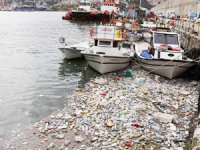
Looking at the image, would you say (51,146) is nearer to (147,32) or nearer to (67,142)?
(67,142)

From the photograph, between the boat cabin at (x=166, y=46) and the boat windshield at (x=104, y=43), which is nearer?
the boat cabin at (x=166, y=46)

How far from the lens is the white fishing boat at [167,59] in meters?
17.0

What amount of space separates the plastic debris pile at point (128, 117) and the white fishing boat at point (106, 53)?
2.79 metres

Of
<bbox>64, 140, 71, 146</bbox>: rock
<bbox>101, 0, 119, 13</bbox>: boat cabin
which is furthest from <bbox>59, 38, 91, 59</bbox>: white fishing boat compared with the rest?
<bbox>101, 0, 119, 13</bbox>: boat cabin

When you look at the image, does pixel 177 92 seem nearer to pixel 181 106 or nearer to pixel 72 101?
pixel 181 106

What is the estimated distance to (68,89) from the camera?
16484 millimetres

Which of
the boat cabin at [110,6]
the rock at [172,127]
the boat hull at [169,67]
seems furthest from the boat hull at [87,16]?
the rock at [172,127]

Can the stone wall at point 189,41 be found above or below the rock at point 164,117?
above

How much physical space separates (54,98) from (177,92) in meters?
6.05

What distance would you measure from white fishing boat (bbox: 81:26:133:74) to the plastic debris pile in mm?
2794

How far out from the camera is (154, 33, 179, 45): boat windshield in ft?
63.4

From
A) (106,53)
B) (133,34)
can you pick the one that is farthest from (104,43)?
(133,34)

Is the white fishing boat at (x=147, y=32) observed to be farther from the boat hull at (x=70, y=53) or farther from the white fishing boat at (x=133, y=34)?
the boat hull at (x=70, y=53)

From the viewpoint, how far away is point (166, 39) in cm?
1953
